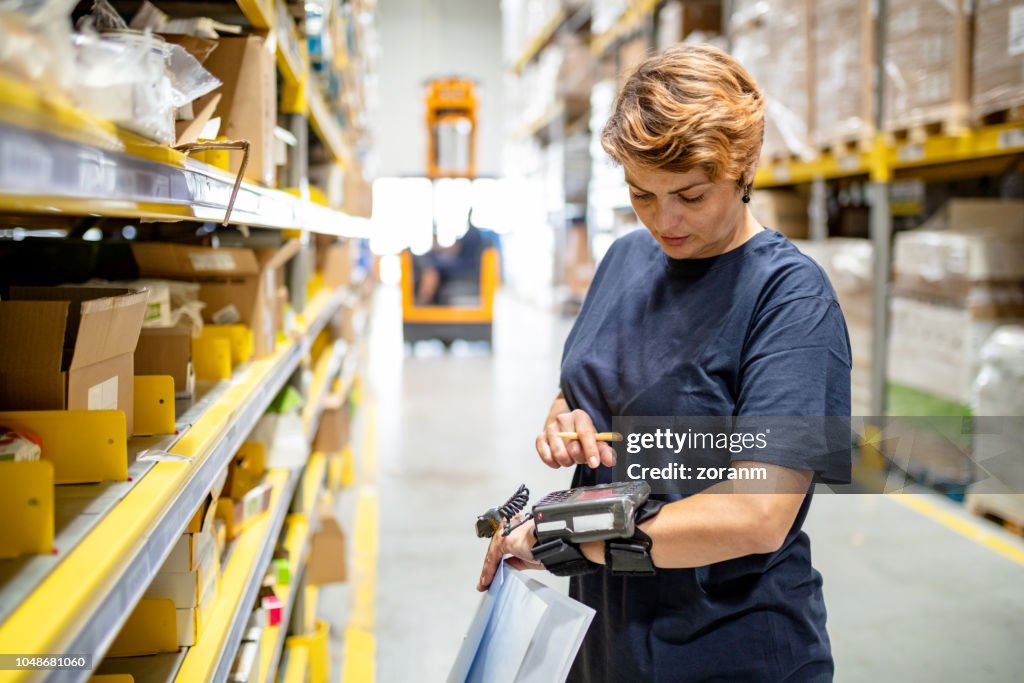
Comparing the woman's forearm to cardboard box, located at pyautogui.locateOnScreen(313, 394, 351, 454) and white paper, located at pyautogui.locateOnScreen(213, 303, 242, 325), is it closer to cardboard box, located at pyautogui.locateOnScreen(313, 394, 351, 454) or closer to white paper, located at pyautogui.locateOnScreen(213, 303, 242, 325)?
white paper, located at pyautogui.locateOnScreen(213, 303, 242, 325)

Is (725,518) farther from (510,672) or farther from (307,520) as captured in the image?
(307,520)

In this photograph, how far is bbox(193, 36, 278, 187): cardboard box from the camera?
1872mm

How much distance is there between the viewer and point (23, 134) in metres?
0.59

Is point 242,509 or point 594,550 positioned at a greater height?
point 594,550

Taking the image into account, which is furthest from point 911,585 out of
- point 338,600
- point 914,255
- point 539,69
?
point 539,69

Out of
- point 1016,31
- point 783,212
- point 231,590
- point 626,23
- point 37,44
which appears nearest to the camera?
point 37,44

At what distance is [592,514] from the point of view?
4.04 feet

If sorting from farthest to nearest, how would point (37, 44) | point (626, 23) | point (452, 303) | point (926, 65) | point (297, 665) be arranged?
1. point (452, 303)
2. point (626, 23)
3. point (926, 65)
4. point (297, 665)
5. point (37, 44)

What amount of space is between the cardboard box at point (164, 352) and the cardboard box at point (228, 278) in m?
0.48

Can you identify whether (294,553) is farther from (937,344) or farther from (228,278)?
(937,344)

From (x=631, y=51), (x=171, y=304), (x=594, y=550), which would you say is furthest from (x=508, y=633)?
(x=631, y=51)

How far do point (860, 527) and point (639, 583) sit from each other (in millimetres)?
3000

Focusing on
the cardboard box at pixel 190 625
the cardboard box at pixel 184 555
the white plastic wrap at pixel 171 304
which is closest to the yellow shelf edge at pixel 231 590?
the cardboard box at pixel 190 625

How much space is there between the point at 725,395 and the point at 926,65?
334cm
